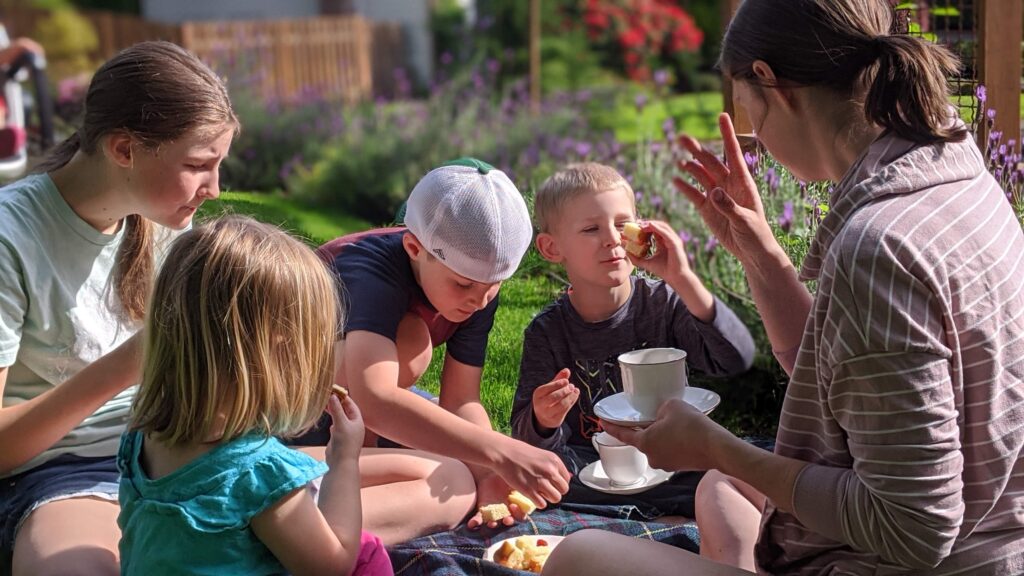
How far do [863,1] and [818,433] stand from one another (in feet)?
2.43

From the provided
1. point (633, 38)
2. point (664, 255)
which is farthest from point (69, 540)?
point (633, 38)

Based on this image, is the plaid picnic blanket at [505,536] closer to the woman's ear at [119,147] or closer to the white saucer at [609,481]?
the white saucer at [609,481]

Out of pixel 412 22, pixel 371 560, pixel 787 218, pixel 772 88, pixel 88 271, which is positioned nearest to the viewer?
pixel 772 88

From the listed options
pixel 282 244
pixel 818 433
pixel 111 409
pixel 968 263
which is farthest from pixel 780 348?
pixel 111 409

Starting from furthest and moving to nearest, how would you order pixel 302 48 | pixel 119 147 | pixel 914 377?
1. pixel 302 48
2. pixel 119 147
3. pixel 914 377

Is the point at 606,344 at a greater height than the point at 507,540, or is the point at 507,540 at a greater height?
the point at 606,344

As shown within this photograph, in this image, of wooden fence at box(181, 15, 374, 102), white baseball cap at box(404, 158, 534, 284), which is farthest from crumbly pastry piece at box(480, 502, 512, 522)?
wooden fence at box(181, 15, 374, 102)

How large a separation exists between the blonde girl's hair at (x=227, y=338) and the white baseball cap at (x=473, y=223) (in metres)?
0.58

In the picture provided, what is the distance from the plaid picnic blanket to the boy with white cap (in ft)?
0.22

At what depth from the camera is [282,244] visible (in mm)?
2076

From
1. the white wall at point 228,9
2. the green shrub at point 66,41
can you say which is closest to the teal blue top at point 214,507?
the green shrub at point 66,41

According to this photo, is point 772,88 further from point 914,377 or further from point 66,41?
point 66,41

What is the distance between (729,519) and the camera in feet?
8.05

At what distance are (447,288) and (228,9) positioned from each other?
19417 millimetres
